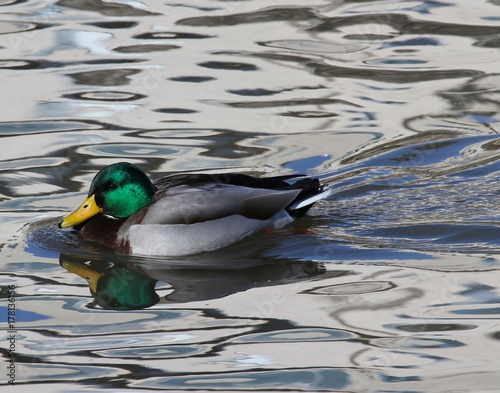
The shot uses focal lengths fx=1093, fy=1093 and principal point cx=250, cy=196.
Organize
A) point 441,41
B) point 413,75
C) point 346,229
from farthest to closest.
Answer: point 441,41 → point 413,75 → point 346,229

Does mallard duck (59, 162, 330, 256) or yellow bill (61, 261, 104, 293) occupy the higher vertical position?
mallard duck (59, 162, 330, 256)

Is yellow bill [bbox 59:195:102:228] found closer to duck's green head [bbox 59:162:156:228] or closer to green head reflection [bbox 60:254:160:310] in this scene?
duck's green head [bbox 59:162:156:228]

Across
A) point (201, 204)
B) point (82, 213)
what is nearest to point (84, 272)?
point (82, 213)

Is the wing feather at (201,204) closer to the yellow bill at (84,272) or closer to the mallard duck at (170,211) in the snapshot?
the mallard duck at (170,211)

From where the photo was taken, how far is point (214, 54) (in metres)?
13.2

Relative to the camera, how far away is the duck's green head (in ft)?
27.6

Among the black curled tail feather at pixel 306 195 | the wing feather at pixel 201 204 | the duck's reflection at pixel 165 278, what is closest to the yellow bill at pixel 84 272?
the duck's reflection at pixel 165 278

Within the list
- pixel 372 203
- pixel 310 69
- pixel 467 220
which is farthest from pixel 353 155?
pixel 310 69

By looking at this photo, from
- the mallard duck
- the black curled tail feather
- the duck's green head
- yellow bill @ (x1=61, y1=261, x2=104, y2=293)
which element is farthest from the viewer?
the black curled tail feather

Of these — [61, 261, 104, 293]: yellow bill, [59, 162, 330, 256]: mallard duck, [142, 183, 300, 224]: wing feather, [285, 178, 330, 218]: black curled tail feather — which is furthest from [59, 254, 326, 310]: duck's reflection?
[285, 178, 330, 218]: black curled tail feather

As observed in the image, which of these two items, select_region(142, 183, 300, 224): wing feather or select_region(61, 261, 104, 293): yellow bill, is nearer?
select_region(61, 261, 104, 293): yellow bill

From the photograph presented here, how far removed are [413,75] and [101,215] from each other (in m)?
5.14

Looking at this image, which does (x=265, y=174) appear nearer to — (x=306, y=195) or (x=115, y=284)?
(x=306, y=195)

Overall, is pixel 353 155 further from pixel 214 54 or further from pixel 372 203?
pixel 214 54
